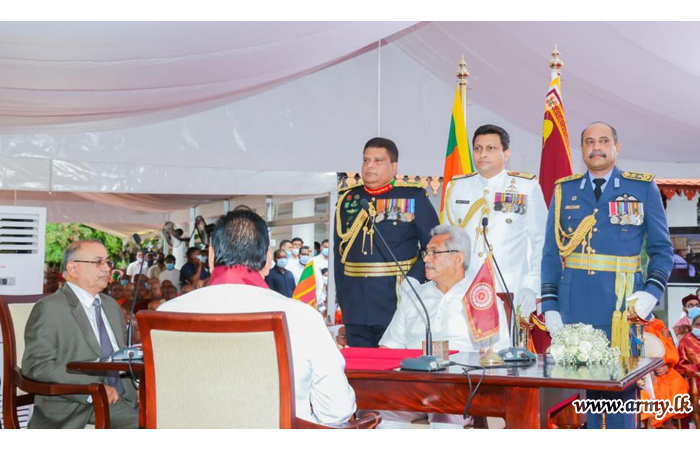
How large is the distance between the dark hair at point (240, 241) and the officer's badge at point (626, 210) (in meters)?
1.76

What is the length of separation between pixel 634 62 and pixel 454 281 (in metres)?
2.29

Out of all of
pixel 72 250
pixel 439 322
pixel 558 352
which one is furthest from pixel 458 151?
pixel 558 352

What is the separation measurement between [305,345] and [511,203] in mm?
1942

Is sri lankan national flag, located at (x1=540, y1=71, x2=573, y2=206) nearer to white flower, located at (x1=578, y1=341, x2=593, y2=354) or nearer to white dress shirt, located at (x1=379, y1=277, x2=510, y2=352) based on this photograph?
white dress shirt, located at (x1=379, y1=277, x2=510, y2=352)

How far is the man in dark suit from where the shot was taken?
2.81 m

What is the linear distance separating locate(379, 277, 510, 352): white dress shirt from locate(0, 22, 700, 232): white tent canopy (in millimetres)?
1498

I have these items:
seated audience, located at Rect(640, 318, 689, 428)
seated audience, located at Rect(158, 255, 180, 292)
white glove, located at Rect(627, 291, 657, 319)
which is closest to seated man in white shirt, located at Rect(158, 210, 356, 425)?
white glove, located at Rect(627, 291, 657, 319)

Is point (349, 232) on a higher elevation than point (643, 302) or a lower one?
higher

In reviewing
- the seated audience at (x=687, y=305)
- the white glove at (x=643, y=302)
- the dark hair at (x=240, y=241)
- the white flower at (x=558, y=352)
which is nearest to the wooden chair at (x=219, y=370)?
the dark hair at (x=240, y=241)

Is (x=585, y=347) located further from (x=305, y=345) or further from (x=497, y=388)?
(x=305, y=345)

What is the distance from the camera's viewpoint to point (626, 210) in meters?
3.15

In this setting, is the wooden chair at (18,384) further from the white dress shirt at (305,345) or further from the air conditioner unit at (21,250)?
the air conditioner unit at (21,250)

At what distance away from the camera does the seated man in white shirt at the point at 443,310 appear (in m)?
2.90
